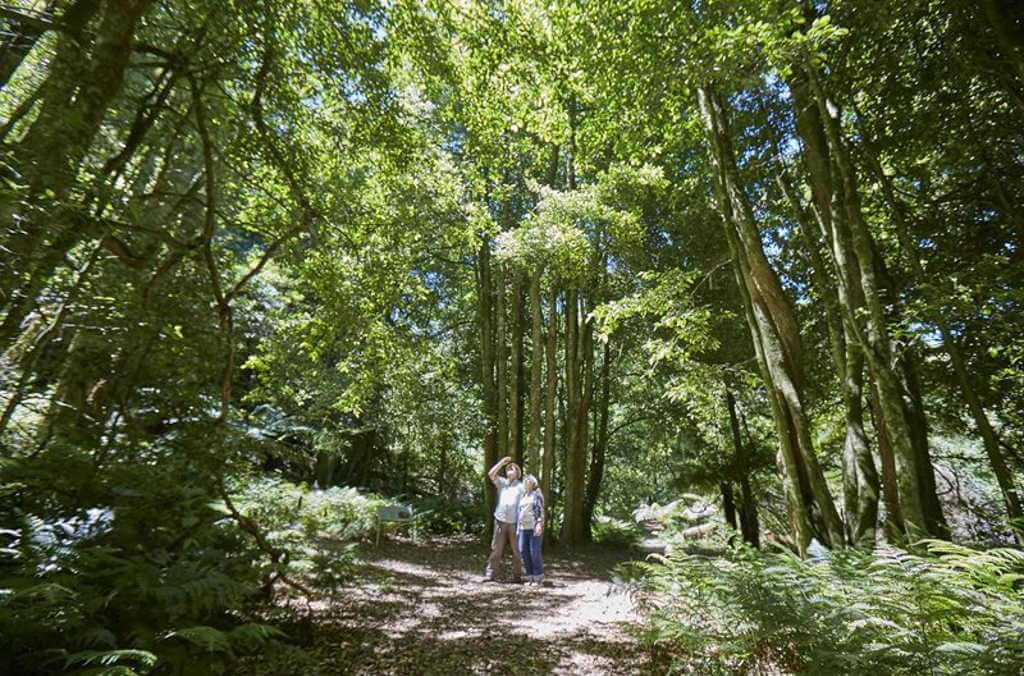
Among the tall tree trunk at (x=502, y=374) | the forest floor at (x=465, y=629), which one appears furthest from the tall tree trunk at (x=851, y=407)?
the tall tree trunk at (x=502, y=374)

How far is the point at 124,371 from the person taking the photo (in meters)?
3.31

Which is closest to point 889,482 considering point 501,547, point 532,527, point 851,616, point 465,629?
point 851,616

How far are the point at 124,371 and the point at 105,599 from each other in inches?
64.3

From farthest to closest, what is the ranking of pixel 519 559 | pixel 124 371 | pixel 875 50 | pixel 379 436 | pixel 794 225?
1. pixel 379 436
2. pixel 794 225
3. pixel 519 559
4. pixel 875 50
5. pixel 124 371

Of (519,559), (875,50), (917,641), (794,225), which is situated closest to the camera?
(917,641)

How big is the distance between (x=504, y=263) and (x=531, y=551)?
5.26 m

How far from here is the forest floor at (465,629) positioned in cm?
360

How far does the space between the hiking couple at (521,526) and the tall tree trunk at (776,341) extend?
3312mm

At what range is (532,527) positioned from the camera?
6.75m

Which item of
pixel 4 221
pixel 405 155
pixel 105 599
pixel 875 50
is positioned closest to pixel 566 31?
pixel 405 155

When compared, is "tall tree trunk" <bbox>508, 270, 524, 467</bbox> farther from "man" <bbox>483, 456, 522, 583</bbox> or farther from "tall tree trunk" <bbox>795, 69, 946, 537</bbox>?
"tall tree trunk" <bbox>795, 69, 946, 537</bbox>

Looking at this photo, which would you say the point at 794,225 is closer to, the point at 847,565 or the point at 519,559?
the point at 847,565

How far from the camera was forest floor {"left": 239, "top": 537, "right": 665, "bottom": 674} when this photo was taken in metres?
3.60

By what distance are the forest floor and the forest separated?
0.16 feet
